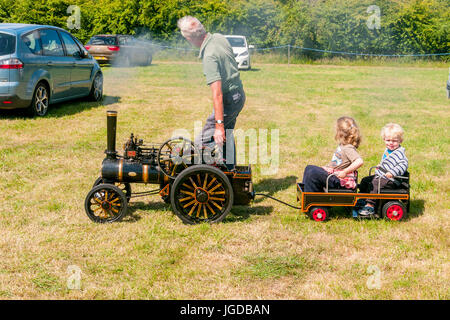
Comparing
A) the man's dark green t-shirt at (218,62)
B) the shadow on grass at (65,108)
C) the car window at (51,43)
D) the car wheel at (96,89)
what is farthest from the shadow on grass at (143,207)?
the car wheel at (96,89)

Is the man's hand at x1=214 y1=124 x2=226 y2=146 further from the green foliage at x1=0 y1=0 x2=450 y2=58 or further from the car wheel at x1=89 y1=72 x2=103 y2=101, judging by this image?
the green foliage at x1=0 y1=0 x2=450 y2=58

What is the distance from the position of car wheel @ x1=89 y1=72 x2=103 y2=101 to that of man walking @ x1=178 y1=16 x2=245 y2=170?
300 inches

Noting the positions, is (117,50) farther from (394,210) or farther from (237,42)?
(394,210)

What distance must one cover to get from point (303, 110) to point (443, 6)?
28.9 m

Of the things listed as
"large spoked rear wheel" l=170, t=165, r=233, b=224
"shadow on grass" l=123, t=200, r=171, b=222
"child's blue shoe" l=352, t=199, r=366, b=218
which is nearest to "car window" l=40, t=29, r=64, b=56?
"shadow on grass" l=123, t=200, r=171, b=222

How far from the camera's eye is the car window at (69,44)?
36.4 feet

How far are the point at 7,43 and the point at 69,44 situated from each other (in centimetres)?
209

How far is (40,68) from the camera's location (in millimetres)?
9852

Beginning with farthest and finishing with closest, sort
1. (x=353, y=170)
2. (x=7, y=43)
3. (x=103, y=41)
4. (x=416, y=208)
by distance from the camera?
(x=103, y=41)
(x=7, y=43)
(x=416, y=208)
(x=353, y=170)

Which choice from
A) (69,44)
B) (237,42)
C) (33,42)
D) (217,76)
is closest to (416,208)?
(217,76)

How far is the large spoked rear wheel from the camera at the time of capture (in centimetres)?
482

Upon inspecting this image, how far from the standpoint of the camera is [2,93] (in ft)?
30.3
